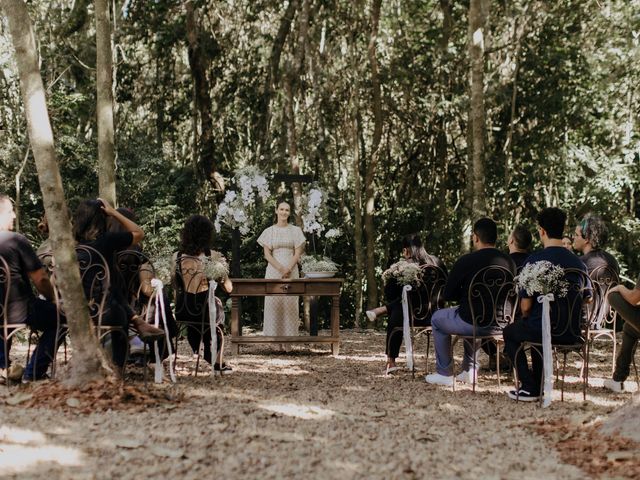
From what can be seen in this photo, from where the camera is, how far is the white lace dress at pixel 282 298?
11.1 meters

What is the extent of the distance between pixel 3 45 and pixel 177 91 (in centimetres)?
459

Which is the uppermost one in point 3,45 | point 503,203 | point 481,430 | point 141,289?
point 3,45

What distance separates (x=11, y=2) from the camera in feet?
20.1

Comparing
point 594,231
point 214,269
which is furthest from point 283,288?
point 594,231

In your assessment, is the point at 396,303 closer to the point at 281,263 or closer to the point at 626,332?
the point at 626,332

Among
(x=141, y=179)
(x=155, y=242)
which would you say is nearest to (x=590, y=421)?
(x=155, y=242)

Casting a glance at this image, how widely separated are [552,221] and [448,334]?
1.50 meters

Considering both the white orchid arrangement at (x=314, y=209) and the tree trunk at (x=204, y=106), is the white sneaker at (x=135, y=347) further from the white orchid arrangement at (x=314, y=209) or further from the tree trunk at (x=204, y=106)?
the tree trunk at (x=204, y=106)

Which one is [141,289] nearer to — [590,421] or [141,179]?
[590,421]

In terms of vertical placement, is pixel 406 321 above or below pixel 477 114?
below

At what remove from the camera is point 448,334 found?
7.94m

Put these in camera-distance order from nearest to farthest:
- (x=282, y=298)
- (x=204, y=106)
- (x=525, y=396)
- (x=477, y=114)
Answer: (x=525, y=396) → (x=282, y=298) → (x=477, y=114) → (x=204, y=106)

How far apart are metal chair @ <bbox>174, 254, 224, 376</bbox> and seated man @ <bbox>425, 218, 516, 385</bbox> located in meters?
2.19

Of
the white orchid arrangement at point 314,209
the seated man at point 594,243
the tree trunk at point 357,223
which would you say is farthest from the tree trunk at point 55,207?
the tree trunk at point 357,223
